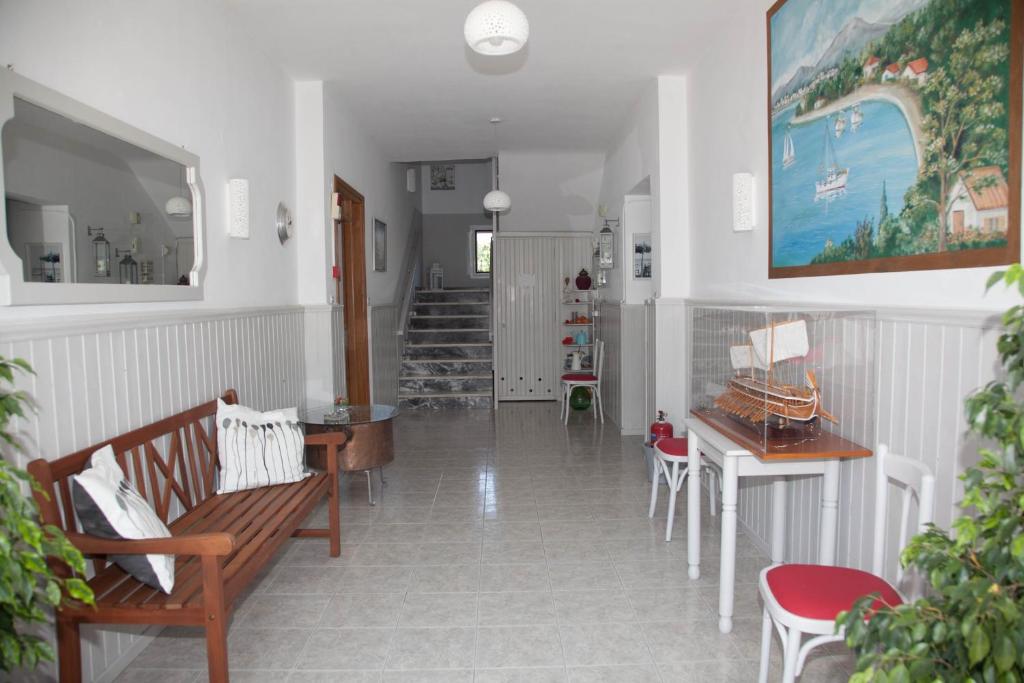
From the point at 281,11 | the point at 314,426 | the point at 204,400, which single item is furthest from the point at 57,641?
the point at 281,11

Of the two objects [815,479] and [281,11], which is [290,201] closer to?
[281,11]

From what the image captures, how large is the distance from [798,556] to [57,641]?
2937 millimetres

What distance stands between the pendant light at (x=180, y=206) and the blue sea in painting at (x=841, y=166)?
9.35 ft

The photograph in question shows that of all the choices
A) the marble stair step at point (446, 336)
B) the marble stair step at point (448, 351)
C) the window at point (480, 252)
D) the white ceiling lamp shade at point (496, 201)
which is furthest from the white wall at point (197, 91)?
the window at point (480, 252)

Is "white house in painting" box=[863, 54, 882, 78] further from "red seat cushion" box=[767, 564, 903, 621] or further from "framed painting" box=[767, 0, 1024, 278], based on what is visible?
"red seat cushion" box=[767, 564, 903, 621]

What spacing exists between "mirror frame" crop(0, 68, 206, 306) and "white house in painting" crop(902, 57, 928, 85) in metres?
2.82

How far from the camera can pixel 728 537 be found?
8.50 ft

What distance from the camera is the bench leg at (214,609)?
6.72 feet

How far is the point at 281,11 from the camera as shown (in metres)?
3.79

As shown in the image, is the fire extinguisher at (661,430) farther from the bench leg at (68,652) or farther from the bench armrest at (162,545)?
the bench leg at (68,652)

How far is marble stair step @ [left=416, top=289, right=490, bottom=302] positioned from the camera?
33.5ft

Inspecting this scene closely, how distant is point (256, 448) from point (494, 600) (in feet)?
4.39

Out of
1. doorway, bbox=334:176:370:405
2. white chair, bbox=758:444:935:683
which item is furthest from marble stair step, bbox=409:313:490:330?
white chair, bbox=758:444:935:683

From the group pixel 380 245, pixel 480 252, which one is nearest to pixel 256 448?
pixel 380 245
